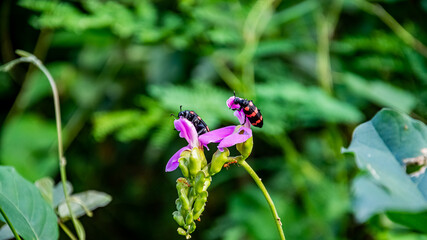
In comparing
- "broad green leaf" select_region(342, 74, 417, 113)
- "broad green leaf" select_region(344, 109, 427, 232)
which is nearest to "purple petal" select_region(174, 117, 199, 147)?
"broad green leaf" select_region(344, 109, 427, 232)

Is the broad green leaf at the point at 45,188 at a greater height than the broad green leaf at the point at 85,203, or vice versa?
the broad green leaf at the point at 45,188

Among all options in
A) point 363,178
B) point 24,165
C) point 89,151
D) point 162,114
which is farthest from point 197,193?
point 89,151

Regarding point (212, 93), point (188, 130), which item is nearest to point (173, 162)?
point (188, 130)

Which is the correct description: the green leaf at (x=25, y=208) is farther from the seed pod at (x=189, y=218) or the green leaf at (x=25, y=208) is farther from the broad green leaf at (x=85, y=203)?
the seed pod at (x=189, y=218)

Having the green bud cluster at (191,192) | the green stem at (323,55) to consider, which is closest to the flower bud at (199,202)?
the green bud cluster at (191,192)

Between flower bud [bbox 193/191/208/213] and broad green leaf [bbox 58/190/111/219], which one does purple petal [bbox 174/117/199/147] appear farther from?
broad green leaf [bbox 58/190/111/219]

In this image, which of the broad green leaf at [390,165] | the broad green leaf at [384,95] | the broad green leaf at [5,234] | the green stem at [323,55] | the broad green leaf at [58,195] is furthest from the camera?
the green stem at [323,55]
